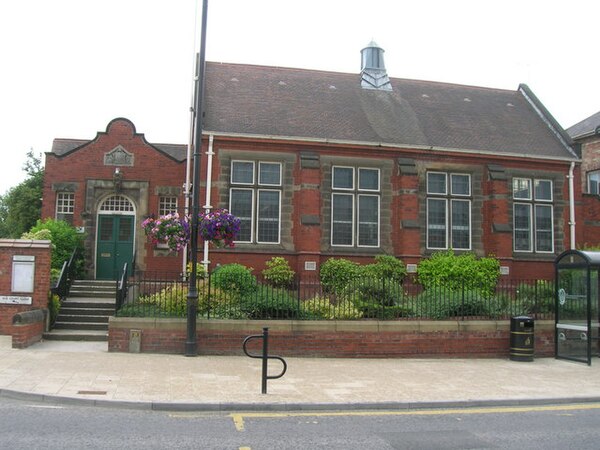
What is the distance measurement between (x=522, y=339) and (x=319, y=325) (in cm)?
495

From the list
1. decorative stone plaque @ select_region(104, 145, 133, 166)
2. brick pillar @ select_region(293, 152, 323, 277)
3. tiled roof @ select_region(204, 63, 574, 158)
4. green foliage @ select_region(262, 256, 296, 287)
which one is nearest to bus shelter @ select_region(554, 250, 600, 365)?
brick pillar @ select_region(293, 152, 323, 277)

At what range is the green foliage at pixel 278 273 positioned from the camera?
777 inches

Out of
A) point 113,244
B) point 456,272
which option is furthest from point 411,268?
point 113,244

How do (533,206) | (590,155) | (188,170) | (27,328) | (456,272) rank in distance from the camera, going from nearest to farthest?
1. (27,328)
2. (456,272)
3. (188,170)
4. (533,206)
5. (590,155)

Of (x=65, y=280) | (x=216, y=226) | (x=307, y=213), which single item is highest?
(x=307, y=213)

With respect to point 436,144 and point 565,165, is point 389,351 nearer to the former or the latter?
point 436,144

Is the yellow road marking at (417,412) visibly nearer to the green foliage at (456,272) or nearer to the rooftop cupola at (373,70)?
the green foliage at (456,272)

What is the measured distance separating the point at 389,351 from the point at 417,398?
4.23 metres

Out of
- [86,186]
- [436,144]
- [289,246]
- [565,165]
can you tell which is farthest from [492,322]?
[86,186]

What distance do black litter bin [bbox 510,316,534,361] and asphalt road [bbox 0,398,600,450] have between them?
4867 millimetres

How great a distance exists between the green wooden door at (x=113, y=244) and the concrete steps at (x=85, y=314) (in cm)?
268

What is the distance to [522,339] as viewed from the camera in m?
14.0

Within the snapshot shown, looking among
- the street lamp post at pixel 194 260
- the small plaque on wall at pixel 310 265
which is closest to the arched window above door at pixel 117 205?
the small plaque on wall at pixel 310 265

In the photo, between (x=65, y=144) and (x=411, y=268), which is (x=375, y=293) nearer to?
(x=411, y=268)
